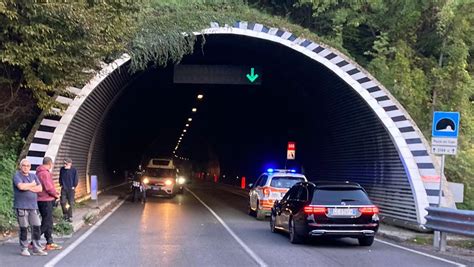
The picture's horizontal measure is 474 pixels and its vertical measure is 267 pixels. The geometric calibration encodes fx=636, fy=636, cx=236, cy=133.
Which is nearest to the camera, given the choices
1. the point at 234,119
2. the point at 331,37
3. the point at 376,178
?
the point at 376,178

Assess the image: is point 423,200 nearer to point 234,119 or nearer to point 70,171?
point 70,171

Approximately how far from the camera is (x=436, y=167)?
19.3 metres

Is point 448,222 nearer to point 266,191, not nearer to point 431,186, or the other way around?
point 431,186

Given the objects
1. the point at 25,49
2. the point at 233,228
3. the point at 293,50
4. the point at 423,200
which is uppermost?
the point at 293,50

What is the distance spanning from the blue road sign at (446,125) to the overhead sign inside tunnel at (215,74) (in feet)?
44.6

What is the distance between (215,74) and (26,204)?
17.0 metres

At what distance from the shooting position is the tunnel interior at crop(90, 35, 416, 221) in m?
21.8

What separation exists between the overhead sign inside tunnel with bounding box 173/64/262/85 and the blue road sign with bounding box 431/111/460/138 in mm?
13586

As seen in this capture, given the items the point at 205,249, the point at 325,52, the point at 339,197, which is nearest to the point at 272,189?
the point at 325,52

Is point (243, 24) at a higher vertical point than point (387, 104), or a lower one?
higher

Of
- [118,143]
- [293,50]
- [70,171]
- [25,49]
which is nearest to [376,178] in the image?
[293,50]

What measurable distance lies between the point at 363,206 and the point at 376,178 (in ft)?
24.5

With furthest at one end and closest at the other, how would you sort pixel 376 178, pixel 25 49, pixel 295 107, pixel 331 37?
1. pixel 295 107
2. pixel 331 37
3. pixel 376 178
4. pixel 25 49

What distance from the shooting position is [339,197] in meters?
14.7
